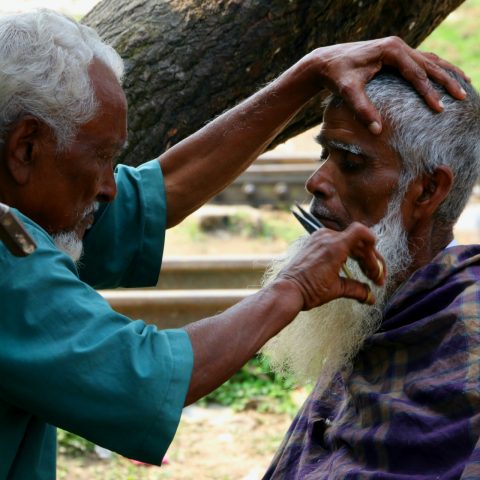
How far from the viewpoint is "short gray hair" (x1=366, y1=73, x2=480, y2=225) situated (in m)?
3.05

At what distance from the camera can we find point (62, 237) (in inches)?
111

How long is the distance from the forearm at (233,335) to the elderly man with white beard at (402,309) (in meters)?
0.53

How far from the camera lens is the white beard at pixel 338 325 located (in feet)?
10.3

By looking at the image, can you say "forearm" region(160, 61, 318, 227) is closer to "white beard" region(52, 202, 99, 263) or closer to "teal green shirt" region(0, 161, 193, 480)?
"white beard" region(52, 202, 99, 263)

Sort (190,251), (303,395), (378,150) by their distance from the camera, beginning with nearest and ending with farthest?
(378,150), (303,395), (190,251)

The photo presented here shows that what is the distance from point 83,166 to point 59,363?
59 cm

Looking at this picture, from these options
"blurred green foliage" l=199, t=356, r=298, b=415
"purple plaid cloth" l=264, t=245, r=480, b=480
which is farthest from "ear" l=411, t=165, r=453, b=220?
"blurred green foliage" l=199, t=356, r=298, b=415

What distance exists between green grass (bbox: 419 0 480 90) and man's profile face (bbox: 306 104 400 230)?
13.2 m

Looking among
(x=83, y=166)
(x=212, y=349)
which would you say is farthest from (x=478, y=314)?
(x=83, y=166)

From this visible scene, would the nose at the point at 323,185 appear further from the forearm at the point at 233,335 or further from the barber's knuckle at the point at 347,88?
the forearm at the point at 233,335

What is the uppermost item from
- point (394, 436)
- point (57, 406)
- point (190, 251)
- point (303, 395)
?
point (57, 406)

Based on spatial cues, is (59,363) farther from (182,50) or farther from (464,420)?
(182,50)

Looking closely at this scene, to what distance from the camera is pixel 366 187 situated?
3156 millimetres

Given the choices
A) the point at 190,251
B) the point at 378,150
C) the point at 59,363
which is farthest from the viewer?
the point at 190,251
